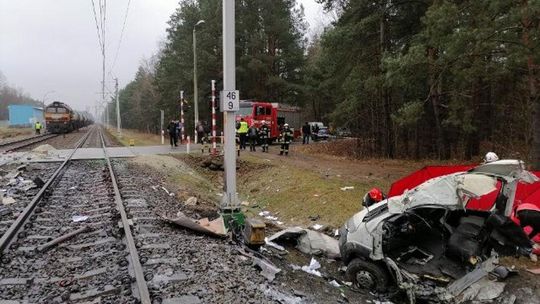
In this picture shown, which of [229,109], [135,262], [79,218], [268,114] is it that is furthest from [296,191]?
[268,114]

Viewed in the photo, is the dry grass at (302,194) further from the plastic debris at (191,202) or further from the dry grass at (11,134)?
the dry grass at (11,134)

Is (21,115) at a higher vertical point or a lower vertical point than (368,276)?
higher

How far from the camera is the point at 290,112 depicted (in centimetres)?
3909

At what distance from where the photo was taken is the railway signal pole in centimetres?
825

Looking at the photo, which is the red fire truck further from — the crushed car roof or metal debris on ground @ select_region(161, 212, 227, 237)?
the crushed car roof

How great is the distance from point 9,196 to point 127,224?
5.02 metres

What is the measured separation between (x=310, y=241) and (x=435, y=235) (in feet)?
7.97

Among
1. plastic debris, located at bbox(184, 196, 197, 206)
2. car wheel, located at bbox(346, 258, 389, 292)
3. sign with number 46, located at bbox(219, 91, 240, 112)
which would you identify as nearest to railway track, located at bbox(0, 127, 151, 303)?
plastic debris, located at bbox(184, 196, 197, 206)

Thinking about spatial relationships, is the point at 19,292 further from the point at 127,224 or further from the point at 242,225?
the point at 242,225

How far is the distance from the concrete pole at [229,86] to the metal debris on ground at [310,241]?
3.70 feet

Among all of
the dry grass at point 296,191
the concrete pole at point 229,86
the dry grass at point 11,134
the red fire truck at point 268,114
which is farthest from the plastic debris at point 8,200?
the dry grass at point 11,134

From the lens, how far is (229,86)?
844 centimetres

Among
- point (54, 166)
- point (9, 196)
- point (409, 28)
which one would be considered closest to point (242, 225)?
point (9, 196)

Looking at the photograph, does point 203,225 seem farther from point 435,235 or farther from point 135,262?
point 435,235
